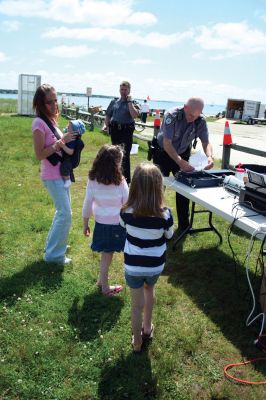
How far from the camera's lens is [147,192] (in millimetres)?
2756

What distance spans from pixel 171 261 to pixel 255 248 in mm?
1195

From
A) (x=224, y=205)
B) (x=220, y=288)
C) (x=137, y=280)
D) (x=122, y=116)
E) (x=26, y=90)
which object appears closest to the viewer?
(x=137, y=280)

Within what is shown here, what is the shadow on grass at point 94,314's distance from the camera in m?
3.35

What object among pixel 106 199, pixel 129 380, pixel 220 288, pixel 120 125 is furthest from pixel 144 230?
pixel 120 125

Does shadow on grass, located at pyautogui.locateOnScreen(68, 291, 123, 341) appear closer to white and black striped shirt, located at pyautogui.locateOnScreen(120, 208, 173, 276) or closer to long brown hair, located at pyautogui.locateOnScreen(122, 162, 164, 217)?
white and black striped shirt, located at pyautogui.locateOnScreen(120, 208, 173, 276)

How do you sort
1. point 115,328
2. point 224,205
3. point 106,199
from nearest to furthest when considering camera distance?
point 115,328, point 106,199, point 224,205

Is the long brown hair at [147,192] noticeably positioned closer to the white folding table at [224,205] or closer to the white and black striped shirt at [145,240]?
the white and black striped shirt at [145,240]

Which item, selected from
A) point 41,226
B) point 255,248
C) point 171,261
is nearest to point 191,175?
point 171,261

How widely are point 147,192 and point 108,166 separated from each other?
79 cm

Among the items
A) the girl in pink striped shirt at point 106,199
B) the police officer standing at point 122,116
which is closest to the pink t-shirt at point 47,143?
the girl in pink striped shirt at point 106,199

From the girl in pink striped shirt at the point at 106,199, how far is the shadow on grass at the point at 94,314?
0.70ft

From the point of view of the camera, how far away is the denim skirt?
12.1ft

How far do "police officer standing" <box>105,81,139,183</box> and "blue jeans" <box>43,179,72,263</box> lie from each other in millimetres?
3307

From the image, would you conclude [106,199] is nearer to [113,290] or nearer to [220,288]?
[113,290]
